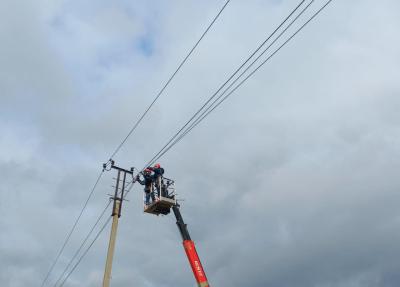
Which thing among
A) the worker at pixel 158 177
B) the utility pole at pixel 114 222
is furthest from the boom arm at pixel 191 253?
the utility pole at pixel 114 222

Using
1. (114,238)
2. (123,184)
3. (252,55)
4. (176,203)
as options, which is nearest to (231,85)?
(252,55)

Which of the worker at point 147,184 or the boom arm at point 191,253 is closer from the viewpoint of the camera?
the boom arm at point 191,253

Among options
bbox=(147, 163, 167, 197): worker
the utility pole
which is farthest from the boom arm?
the utility pole

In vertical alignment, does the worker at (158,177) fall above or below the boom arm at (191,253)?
above

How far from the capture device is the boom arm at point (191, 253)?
1827 cm

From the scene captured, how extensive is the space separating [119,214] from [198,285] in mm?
7245

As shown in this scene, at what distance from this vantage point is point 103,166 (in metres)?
25.7

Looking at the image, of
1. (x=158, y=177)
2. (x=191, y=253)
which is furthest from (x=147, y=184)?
(x=191, y=253)

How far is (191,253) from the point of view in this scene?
753 inches

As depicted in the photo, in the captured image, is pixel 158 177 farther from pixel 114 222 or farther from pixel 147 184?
pixel 114 222

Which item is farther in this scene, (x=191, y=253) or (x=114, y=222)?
(x=114, y=222)

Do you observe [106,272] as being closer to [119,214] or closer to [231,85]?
[119,214]

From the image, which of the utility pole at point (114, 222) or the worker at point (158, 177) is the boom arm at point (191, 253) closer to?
the worker at point (158, 177)

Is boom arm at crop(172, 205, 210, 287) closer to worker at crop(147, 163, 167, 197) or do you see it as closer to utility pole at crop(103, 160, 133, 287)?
worker at crop(147, 163, 167, 197)
